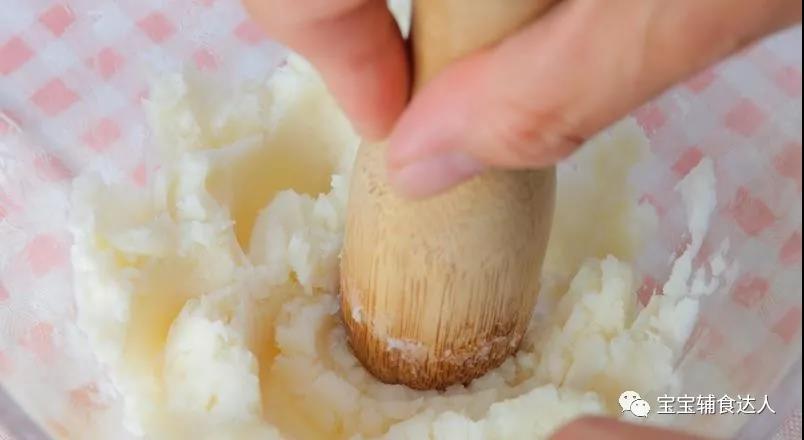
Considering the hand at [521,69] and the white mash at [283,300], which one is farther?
the white mash at [283,300]

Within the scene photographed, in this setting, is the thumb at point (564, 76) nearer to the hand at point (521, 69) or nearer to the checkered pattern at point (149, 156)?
the hand at point (521, 69)

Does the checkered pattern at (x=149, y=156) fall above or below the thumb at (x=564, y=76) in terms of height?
below

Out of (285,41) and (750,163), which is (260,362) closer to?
(285,41)

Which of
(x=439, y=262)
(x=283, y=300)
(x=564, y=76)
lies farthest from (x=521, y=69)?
(x=283, y=300)

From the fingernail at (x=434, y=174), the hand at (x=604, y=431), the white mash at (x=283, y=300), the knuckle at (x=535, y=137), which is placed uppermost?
the knuckle at (x=535, y=137)

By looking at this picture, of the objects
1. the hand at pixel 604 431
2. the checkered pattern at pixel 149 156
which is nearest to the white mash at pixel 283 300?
the checkered pattern at pixel 149 156

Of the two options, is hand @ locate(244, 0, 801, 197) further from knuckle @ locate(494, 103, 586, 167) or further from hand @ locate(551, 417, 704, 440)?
hand @ locate(551, 417, 704, 440)

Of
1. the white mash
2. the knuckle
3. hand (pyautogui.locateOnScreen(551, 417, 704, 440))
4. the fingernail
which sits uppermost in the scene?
the knuckle

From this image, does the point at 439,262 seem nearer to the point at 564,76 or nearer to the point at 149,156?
the point at 564,76

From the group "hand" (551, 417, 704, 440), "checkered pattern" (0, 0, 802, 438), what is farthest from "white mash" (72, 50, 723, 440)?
"hand" (551, 417, 704, 440)
